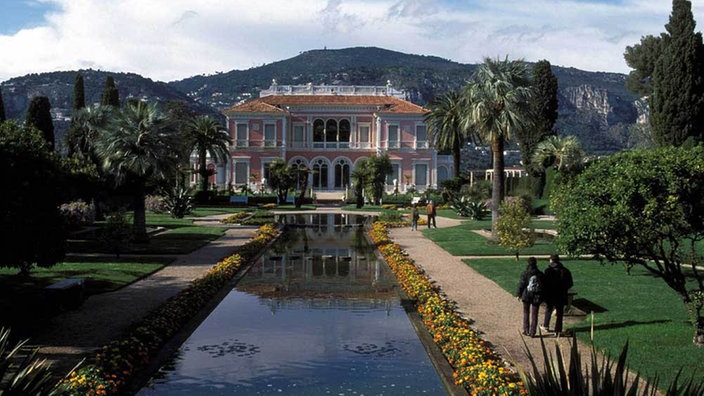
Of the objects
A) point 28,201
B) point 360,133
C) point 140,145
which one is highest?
point 360,133

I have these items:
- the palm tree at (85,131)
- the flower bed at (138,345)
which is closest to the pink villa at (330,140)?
the palm tree at (85,131)

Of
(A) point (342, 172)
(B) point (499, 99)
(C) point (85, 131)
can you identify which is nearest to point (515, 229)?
(B) point (499, 99)

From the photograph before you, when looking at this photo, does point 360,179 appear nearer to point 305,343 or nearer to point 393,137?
point 393,137

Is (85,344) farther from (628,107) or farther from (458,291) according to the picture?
(628,107)

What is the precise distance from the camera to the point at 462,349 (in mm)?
10398

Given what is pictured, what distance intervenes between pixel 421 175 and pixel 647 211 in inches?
2107

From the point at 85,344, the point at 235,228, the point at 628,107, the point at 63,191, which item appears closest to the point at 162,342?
the point at 85,344

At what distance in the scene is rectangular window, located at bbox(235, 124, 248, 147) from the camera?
64.6 meters

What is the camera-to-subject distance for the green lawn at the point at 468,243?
2433cm

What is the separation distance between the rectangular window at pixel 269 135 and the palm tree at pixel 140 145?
3917cm

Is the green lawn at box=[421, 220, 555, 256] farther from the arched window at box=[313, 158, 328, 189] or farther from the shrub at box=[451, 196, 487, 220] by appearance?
the arched window at box=[313, 158, 328, 189]

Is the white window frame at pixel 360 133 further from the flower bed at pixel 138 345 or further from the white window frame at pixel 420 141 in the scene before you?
the flower bed at pixel 138 345

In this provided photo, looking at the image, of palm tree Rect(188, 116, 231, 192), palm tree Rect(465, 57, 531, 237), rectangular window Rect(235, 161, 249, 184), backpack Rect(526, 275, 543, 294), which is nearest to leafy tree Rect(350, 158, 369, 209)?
palm tree Rect(188, 116, 231, 192)

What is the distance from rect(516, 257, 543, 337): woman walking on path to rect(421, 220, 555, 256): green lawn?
39.3ft
